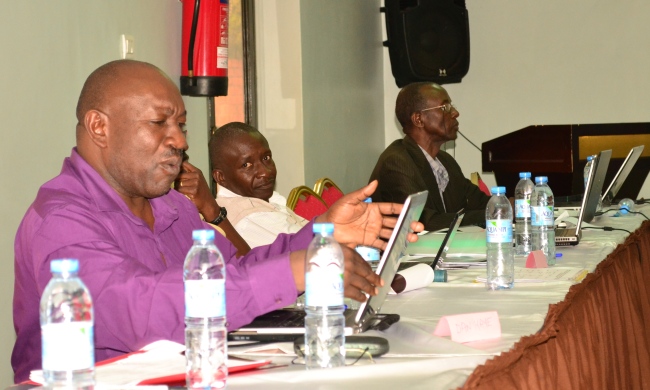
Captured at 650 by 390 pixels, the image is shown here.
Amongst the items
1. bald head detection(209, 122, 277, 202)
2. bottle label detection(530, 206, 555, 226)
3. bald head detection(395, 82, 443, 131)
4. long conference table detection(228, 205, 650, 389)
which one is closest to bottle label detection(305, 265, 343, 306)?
long conference table detection(228, 205, 650, 389)

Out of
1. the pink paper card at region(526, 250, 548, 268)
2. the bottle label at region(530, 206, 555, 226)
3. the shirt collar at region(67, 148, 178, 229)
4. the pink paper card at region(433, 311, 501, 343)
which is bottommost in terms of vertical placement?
the pink paper card at region(433, 311, 501, 343)

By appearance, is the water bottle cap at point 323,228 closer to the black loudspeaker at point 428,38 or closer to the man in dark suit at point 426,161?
the man in dark suit at point 426,161

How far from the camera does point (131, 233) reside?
6.77 feet

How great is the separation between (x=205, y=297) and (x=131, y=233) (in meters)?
0.78

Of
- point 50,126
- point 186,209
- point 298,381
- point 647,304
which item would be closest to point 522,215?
Answer: point 647,304

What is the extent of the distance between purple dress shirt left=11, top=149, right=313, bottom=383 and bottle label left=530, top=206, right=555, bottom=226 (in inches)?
52.4

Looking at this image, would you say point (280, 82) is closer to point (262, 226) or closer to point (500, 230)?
point (262, 226)

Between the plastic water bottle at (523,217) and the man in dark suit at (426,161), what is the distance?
3.27 feet

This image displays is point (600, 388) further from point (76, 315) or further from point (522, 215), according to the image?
point (76, 315)

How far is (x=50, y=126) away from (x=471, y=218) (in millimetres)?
2166

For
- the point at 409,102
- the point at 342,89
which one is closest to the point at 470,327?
the point at 409,102

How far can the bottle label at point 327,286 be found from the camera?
1443mm

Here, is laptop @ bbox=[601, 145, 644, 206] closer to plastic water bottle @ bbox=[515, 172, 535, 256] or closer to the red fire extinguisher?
plastic water bottle @ bbox=[515, 172, 535, 256]

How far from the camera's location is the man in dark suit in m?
4.63
